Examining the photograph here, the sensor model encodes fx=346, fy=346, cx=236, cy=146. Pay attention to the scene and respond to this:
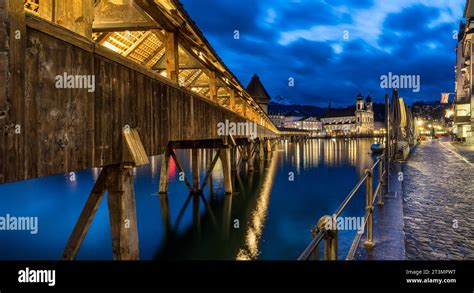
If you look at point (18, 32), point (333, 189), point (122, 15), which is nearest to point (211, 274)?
point (18, 32)

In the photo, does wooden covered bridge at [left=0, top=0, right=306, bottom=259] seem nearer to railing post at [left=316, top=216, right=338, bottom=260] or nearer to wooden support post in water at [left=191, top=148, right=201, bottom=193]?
railing post at [left=316, top=216, right=338, bottom=260]

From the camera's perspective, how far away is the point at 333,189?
74.6 ft

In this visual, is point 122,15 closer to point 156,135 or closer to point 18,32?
point 156,135

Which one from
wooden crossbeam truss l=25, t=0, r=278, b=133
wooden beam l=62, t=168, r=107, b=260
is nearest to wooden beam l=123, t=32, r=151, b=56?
wooden crossbeam truss l=25, t=0, r=278, b=133

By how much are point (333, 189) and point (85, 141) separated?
65.6 feet

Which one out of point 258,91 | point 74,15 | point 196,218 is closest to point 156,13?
point 74,15

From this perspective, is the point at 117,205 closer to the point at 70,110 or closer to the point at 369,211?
the point at 70,110

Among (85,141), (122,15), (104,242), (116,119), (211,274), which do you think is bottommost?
(104,242)

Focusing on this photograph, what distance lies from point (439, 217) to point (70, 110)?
7.40 m

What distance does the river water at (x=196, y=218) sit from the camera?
37.0 feet

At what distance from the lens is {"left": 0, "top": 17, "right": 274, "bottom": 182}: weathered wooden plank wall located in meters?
3.74

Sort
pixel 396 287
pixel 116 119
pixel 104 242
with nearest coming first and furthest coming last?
pixel 396 287 < pixel 116 119 < pixel 104 242

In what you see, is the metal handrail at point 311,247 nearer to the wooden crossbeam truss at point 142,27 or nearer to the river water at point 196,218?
the wooden crossbeam truss at point 142,27

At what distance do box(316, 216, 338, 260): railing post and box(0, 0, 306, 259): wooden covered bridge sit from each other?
3152 mm
